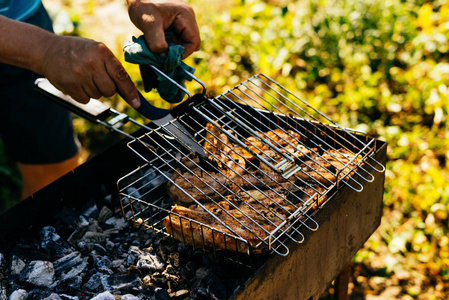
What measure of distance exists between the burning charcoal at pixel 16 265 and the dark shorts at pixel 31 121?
1.44m

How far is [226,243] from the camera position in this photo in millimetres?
1778

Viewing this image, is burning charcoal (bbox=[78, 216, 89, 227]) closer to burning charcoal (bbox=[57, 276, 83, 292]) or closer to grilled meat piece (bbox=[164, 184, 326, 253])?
burning charcoal (bbox=[57, 276, 83, 292])

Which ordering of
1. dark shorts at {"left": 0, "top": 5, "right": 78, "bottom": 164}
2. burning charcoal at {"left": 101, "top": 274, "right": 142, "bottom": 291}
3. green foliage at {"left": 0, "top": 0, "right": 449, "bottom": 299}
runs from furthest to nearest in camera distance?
green foliage at {"left": 0, "top": 0, "right": 449, "bottom": 299}
dark shorts at {"left": 0, "top": 5, "right": 78, "bottom": 164}
burning charcoal at {"left": 101, "top": 274, "right": 142, "bottom": 291}

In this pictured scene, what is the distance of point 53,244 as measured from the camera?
208 centimetres

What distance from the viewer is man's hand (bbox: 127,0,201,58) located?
6.75ft

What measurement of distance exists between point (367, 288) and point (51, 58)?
8.09 feet

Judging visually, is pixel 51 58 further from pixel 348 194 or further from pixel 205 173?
pixel 348 194

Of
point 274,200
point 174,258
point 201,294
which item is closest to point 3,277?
point 174,258

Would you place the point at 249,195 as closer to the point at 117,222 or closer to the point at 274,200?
the point at 274,200

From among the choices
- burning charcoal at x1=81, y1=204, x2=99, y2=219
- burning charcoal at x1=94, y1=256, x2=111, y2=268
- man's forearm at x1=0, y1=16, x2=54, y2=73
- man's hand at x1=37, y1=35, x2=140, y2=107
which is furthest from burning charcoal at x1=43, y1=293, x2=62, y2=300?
man's forearm at x1=0, y1=16, x2=54, y2=73

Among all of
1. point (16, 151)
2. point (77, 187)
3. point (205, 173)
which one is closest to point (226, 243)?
point (205, 173)

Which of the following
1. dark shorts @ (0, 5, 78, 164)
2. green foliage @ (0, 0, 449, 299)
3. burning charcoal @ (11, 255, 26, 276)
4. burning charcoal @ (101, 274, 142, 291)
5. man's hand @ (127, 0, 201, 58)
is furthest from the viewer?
green foliage @ (0, 0, 449, 299)

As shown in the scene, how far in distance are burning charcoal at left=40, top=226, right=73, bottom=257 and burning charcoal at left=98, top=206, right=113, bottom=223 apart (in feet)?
0.69

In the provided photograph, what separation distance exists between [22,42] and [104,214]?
87 cm
